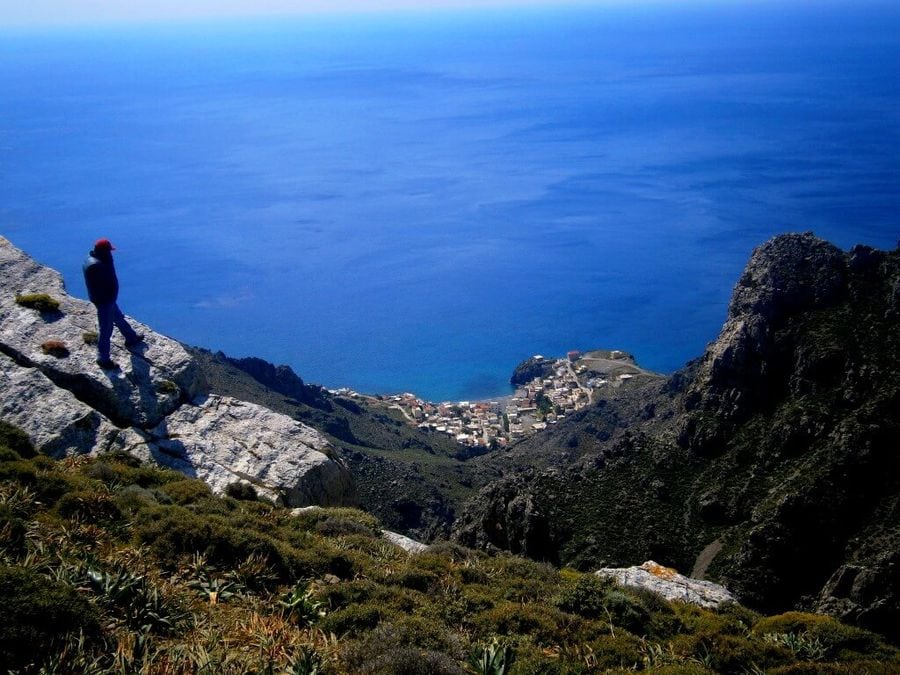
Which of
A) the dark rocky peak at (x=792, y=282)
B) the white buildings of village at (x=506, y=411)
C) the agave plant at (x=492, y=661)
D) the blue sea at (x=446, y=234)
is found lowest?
the agave plant at (x=492, y=661)

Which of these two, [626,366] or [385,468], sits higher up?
[626,366]

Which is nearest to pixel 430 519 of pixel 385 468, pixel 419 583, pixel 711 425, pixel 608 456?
pixel 385 468

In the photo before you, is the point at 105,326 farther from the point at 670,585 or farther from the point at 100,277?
the point at 670,585

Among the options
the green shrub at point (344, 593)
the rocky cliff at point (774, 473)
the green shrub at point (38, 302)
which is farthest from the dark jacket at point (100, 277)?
the rocky cliff at point (774, 473)

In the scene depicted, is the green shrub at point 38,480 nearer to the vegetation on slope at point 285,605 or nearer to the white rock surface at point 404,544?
the vegetation on slope at point 285,605

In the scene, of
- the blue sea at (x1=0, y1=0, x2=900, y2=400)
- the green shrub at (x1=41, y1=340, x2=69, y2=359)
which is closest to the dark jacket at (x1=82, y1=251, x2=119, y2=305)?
the green shrub at (x1=41, y1=340, x2=69, y2=359)

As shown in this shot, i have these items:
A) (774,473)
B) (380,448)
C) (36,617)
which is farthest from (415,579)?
(380,448)

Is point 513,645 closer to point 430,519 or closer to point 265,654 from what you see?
point 265,654
